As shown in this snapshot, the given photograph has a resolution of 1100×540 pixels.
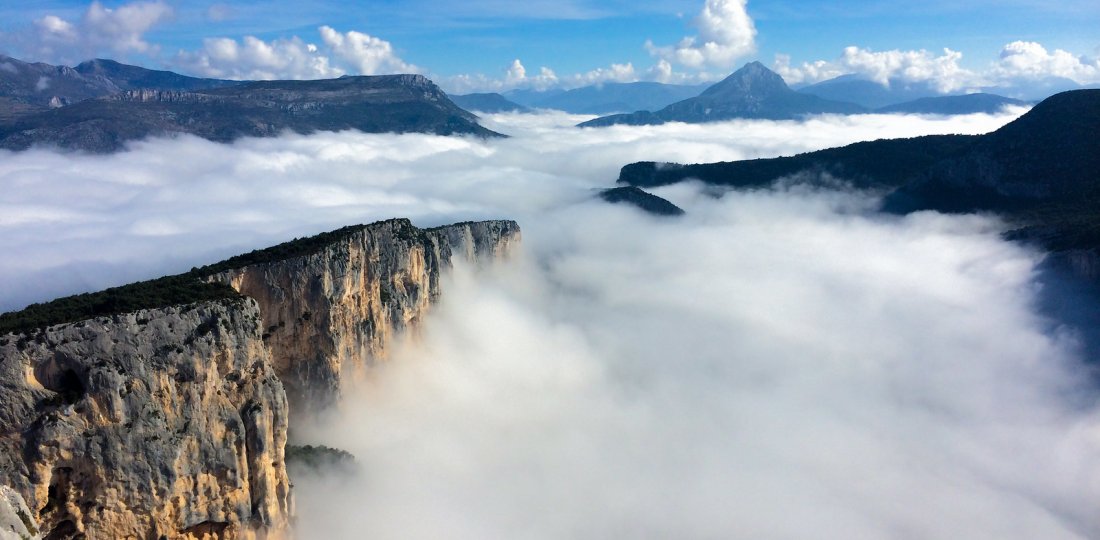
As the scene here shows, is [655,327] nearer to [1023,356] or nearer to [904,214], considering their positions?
[1023,356]

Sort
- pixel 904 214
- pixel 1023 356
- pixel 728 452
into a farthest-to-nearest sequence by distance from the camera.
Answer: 1. pixel 904 214
2. pixel 1023 356
3. pixel 728 452

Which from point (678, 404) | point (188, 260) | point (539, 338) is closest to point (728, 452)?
point (678, 404)

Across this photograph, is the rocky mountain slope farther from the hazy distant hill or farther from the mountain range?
the hazy distant hill

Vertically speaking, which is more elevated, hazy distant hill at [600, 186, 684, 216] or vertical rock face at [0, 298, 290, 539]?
hazy distant hill at [600, 186, 684, 216]

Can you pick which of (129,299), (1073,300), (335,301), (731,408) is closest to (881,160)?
(1073,300)

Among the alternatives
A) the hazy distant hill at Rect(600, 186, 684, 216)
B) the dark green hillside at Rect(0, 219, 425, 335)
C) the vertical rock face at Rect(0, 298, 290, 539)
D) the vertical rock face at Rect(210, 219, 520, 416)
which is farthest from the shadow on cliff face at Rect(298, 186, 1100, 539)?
the hazy distant hill at Rect(600, 186, 684, 216)
